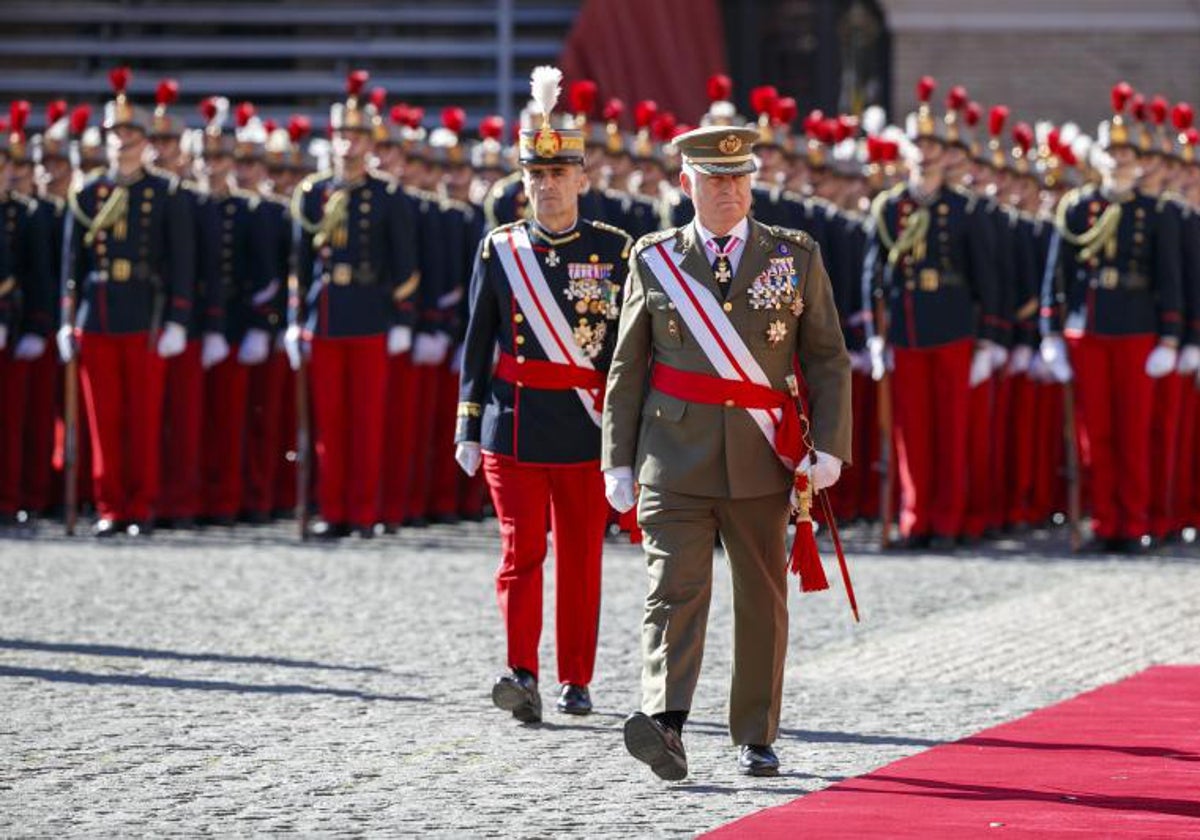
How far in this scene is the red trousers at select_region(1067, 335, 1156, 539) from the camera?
571 inches

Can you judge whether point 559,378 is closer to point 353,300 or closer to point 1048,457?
point 353,300

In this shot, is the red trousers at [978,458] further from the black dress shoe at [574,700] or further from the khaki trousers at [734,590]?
the khaki trousers at [734,590]

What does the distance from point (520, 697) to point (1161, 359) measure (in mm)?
6615

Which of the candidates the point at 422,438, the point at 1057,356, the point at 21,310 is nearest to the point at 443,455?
the point at 422,438

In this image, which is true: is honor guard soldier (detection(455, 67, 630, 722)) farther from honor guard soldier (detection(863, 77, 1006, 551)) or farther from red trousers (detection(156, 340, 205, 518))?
red trousers (detection(156, 340, 205, 518))

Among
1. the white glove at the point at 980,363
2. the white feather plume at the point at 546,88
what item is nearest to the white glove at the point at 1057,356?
the white glove at the point at 980,363

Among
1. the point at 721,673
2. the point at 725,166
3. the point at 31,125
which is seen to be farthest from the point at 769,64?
the point at 725,166

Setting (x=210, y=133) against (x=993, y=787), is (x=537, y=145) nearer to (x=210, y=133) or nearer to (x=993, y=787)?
(x=993, y=787)

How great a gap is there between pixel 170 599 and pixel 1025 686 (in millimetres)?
4087

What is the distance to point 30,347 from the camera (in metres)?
16.1

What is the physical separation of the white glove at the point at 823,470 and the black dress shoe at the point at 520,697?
1.41m

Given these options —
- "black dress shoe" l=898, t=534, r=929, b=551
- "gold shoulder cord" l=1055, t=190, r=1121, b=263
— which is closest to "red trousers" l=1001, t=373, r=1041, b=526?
"black dress shoe" l=898, t=534, r=929, b=551

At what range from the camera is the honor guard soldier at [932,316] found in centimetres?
1461

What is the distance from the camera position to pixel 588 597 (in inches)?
346
